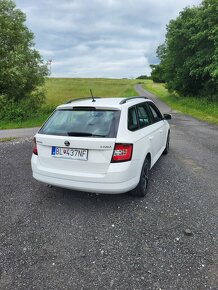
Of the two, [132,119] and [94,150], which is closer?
[94,150]

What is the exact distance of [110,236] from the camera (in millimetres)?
3432

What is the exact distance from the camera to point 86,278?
2.70 meters

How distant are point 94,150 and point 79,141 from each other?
0.87 ft

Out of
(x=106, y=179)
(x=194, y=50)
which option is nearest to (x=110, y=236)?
(x=106, y=179)

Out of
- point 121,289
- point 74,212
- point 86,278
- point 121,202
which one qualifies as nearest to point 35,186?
point 74,212

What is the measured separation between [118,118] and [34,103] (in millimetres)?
18209

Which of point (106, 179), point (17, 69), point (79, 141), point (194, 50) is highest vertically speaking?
point (194, 50)

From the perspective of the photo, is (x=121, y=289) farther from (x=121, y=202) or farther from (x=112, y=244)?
(x=121, y=202)

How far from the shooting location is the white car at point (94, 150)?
374 cm

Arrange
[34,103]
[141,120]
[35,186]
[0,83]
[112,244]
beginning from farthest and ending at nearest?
[34,103] → [0,83] → [35,186] → [141,120] → [112,244]

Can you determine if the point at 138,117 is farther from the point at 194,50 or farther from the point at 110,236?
the point at 194,50

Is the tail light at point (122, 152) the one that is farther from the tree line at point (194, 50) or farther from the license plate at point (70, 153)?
the tree line at point (194, 50)

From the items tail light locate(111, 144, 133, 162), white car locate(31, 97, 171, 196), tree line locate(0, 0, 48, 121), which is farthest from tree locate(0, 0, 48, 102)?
tail light locate(111, 144, 133, 162)

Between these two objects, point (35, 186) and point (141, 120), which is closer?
point (141, 120)
